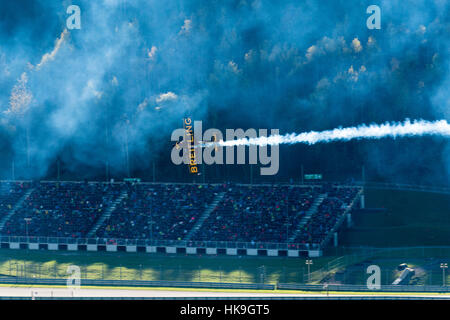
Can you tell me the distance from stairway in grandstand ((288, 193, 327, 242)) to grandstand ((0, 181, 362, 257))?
9 centimetres

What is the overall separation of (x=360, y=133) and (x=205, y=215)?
55.9 feet

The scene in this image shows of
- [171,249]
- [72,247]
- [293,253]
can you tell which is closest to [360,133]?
[293,253]

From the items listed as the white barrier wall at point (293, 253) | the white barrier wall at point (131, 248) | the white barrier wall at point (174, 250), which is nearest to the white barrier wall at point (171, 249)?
the white barrier wall at point (174, 250)

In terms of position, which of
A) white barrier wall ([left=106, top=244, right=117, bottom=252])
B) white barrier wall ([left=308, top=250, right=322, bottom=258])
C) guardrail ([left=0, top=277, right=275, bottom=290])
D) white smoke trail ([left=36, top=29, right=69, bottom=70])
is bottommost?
guardrail ([left=0, top=277, right=275, bottom=290])

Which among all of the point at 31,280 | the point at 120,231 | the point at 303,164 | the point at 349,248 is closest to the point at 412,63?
the point at 303,164

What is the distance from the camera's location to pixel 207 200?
367ft

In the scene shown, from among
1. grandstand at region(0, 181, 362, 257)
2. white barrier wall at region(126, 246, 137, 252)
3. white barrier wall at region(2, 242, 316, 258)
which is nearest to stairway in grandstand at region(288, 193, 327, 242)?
grandstand at region(0, 181, 362, 257)

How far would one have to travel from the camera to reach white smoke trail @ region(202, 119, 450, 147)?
4277 inches

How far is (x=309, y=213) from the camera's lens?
10612cm

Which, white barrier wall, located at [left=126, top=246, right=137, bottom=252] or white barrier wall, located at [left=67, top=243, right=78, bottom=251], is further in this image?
white barrier wall, located at [left=67, top=243, right=78, bottom=251]

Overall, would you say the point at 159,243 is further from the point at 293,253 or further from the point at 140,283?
the point at 293,253

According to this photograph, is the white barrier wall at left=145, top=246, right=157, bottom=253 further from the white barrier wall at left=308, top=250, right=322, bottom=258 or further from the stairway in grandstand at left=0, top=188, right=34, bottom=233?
the stairway in grandstand at left=0, top=188, right=34, bottom=233
